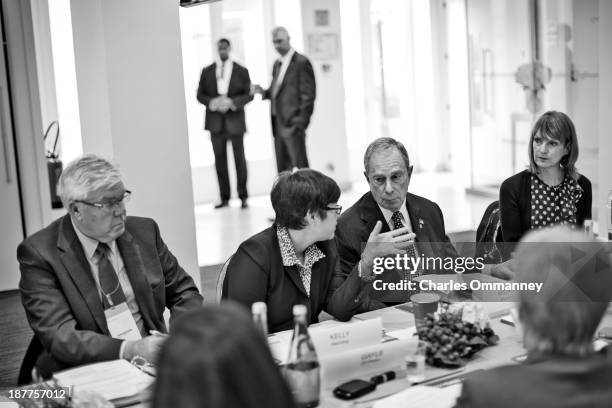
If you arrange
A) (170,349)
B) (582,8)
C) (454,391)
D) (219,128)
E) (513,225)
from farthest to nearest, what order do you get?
(219,128) → (582,8) → (513,225) → (454,391) → (170,349)

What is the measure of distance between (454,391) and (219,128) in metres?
8.59

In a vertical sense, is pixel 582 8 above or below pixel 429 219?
above

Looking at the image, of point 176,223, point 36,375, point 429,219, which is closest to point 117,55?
point 176,223

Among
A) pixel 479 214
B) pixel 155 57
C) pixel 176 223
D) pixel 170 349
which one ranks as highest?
pixel 155 57

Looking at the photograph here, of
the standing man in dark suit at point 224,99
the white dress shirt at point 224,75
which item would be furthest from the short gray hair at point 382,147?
the white dress shirt at point 224,75

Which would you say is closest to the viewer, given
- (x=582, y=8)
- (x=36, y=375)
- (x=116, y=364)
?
(x=36, y=375)

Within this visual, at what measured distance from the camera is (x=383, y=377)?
2650 millimetres

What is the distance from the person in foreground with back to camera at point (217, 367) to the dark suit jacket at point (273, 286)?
2.02 metres

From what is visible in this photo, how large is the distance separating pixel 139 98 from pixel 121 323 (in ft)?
8.15

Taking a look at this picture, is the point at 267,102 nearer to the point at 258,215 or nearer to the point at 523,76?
the point at 258,215

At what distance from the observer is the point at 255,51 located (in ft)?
38.0

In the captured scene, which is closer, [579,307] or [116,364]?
[579,307]

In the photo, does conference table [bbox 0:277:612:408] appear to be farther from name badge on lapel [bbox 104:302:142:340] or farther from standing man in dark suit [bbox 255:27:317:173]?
standing man in dark suit [bbox 255:27:317:173]

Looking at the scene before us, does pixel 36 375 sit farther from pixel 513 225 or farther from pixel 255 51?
pixel 255 51
